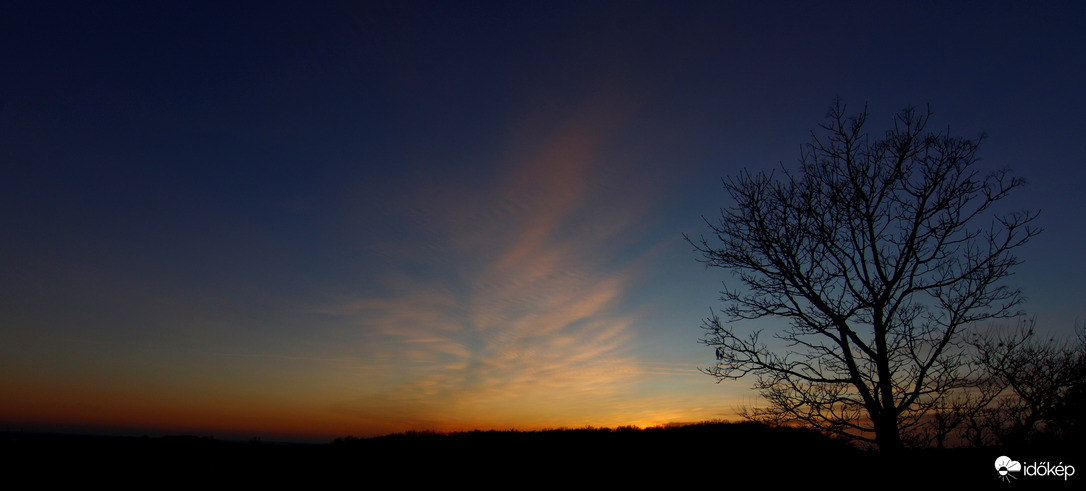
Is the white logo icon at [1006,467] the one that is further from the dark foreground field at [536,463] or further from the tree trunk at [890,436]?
the tree trunk at [890,436]

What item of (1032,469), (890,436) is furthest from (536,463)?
(1032,469)

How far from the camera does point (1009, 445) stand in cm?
1055

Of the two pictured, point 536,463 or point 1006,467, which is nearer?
point 1006,467

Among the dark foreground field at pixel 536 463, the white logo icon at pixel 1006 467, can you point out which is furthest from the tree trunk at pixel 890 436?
the white logo icon at pixel 1006 467

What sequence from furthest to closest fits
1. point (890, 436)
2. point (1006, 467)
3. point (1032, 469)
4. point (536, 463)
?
1. point (536, 463)
2. point (890, 436)
3. point (1006, 467)
4. point (1032, 469)

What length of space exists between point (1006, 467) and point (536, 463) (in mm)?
9272

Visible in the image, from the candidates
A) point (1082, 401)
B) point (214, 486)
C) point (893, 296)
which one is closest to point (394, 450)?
point (214, 486)

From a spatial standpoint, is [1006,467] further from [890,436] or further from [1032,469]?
[890,436]

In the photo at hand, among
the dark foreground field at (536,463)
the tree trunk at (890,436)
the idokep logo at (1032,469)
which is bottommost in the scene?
the dark foreground field at (536,463)

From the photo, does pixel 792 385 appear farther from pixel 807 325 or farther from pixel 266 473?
pixel 266 473

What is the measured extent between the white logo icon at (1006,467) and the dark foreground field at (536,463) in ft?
0.32

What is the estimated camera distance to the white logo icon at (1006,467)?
359 inches

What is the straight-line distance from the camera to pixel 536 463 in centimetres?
1182

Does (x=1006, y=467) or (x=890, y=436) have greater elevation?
(x=890, y=436)
